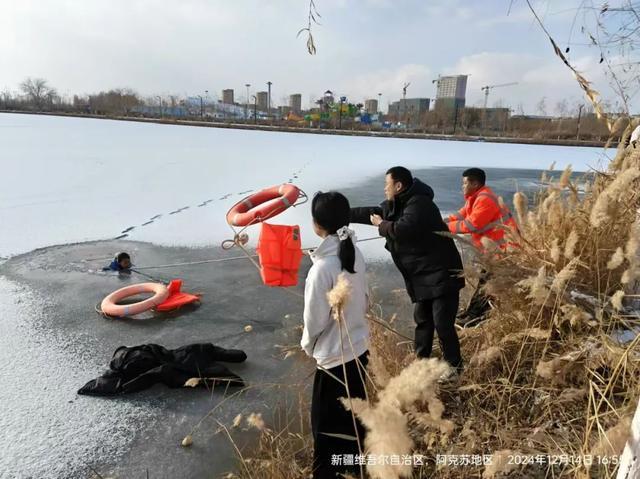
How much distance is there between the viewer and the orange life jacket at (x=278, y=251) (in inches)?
148

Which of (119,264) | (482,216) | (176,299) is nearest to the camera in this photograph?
(482,216)

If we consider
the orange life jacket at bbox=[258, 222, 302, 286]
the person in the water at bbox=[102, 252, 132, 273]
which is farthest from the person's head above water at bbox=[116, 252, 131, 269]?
the orange life jacket at bbox=[258, 222, 302, 286]

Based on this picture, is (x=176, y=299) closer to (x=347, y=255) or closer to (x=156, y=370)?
(x=156, y=370)

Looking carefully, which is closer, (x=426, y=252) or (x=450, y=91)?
(x=426, y=252)

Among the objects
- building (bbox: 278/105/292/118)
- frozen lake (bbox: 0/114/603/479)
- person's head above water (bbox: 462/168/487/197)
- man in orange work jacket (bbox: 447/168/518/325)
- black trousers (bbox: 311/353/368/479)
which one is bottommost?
frozen lake (bbox: 0/114/603/479)

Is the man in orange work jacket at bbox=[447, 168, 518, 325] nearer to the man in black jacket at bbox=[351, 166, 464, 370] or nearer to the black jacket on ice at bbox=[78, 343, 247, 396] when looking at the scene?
the man in black jacket at bbox=[351, 166, 464, 370]

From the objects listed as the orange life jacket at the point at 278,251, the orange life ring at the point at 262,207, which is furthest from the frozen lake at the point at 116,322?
the orange life ring at the point at 262,207

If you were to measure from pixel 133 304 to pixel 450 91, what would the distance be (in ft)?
214

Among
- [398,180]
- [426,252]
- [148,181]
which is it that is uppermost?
[398,180]

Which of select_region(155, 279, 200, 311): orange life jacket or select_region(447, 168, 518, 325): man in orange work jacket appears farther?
select_region(155, 279, 200, 311): orange life jacket

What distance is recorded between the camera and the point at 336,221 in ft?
5.78

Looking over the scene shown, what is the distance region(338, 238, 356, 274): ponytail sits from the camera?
172 cm

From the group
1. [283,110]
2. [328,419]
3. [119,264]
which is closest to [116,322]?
[119,264]

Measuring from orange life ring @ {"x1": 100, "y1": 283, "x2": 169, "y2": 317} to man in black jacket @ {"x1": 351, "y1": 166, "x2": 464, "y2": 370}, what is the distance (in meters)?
2.33
